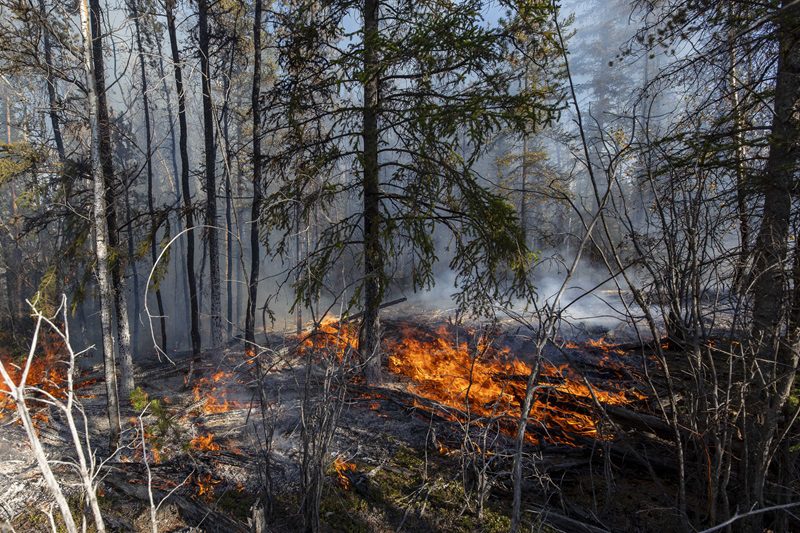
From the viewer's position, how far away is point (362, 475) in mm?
5477

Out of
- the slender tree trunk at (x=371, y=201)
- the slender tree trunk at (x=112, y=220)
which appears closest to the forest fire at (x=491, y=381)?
the slender tree trunk at (x=371, y=201)

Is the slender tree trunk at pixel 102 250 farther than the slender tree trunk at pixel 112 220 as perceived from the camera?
No

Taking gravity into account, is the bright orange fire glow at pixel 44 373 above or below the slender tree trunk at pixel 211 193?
below

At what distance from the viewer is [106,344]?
596 cm

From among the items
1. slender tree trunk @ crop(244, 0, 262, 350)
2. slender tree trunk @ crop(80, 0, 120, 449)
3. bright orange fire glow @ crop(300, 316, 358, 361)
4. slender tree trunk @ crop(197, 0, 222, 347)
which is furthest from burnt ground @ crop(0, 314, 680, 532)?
slender tree trunk @ crop(197, 0, 222, 347)

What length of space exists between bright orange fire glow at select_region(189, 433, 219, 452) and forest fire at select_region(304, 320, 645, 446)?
202 cm

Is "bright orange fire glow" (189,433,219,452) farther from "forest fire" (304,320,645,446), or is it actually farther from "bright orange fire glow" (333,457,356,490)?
"forest fire" (304,320,645,446)

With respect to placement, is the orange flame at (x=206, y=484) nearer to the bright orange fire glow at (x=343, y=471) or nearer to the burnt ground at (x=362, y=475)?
the burnt ground at (x=362, y=475)

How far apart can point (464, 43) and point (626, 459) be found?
21.8ft

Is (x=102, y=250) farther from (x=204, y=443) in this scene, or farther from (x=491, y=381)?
(x=491, y=381)

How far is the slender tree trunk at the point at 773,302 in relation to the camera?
276 cm

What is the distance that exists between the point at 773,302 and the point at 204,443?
724cm

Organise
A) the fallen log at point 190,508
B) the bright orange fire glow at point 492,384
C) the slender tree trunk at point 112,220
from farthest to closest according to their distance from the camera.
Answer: the slender tree trunk at point 112,220, the bright orange fire glow at point 492,384, the fallen log at point 190,508

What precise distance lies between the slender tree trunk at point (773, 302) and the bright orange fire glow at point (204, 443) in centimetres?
622
